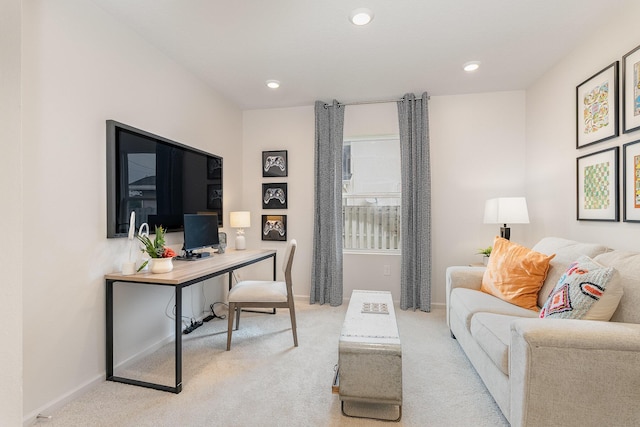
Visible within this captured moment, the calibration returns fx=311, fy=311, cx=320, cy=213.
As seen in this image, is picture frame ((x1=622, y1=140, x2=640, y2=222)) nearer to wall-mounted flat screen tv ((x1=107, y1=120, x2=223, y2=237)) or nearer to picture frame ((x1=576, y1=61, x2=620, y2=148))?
picture frame ((x1=576, y1=61, x2=620, y2=148))

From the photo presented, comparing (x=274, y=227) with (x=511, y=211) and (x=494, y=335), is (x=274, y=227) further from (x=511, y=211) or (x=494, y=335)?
(x=494, y=335)

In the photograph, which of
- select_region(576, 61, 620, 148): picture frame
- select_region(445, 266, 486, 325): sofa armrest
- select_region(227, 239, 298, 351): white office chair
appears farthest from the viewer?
select_region(445, 266, 486, 325): sofa armrest

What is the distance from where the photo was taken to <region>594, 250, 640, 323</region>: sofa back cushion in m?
1.45

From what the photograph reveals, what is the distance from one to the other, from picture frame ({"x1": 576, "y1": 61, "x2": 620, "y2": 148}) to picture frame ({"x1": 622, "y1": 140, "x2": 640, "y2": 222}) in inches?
7.3

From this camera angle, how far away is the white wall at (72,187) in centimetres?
166

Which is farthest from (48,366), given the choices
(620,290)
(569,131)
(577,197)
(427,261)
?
(569,131)

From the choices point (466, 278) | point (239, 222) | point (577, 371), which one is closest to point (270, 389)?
point (577, 371)

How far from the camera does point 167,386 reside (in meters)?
1.97

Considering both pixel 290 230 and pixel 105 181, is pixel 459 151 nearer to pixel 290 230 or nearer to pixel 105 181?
pixel 290 230

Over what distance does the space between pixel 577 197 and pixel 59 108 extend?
3.75 m

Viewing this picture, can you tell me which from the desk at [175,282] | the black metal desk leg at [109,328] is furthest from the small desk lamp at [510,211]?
the black metal desk leg at [109,328]

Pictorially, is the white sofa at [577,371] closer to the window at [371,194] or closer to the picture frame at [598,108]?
the picture frame at [598,108]

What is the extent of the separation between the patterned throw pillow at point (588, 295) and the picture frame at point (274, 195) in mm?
2932

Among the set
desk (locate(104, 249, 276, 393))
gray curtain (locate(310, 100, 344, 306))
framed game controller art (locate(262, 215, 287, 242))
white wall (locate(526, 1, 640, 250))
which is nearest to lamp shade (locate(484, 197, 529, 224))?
white wall (locate(526, 1, 640, 250))
